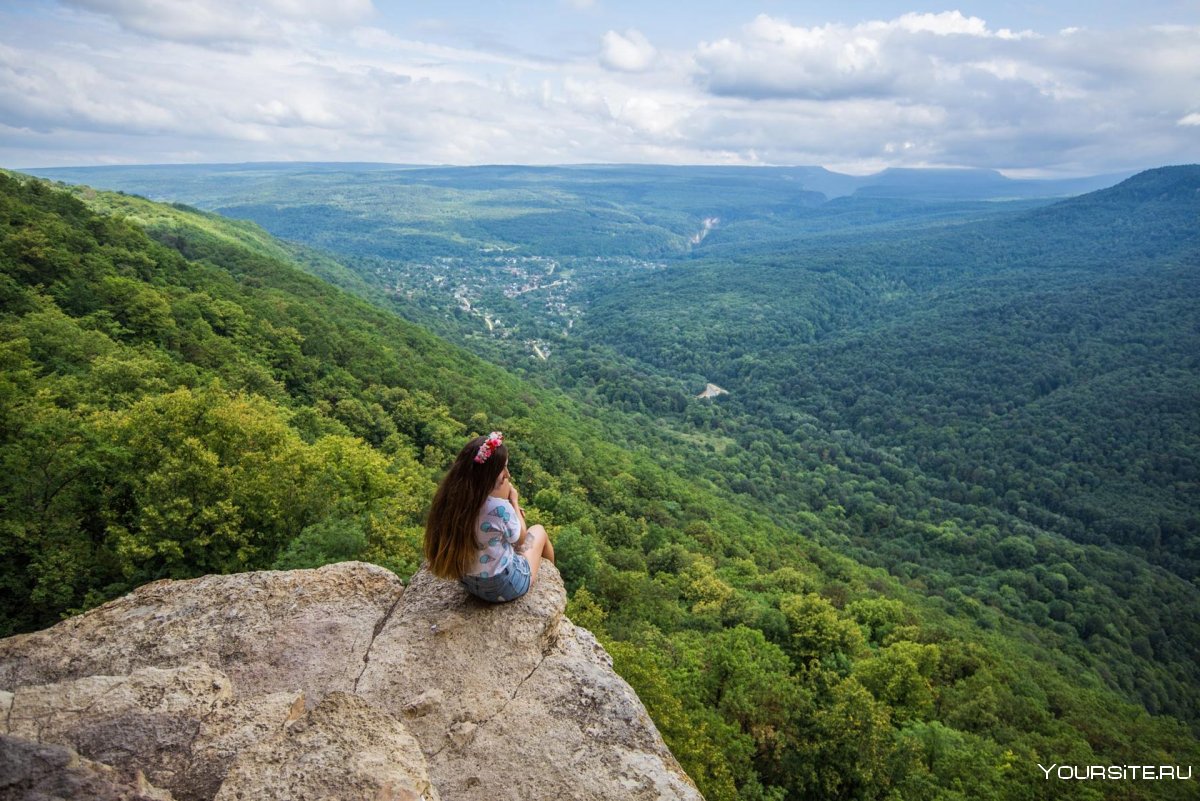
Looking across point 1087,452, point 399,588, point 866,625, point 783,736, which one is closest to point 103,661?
point 399,588

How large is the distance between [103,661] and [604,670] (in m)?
7.85

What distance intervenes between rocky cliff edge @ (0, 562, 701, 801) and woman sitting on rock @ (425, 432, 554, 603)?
1084 millimetres

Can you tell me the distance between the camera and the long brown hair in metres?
9.18

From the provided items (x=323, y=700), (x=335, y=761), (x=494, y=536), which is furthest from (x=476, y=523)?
(x=335, y=761)

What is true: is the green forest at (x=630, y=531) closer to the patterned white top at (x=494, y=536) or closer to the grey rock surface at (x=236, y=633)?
the grey rock surface at (x=236, y=633)

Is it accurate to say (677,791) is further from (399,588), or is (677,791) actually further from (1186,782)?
(1186,782)

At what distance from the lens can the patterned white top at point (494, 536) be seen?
30.7 ft

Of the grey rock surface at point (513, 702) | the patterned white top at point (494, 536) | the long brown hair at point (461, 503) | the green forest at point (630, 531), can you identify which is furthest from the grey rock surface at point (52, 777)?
the green forest at point (630, 531)

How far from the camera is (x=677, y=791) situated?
8180mm

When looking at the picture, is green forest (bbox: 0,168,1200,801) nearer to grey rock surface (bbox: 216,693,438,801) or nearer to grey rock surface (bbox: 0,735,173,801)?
grey rock surface (bbox: 216,693,438,801)

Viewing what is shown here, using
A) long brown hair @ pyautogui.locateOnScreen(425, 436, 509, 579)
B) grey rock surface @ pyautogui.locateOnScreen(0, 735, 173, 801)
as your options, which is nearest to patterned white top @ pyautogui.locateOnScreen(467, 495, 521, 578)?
long brown hair @ pyautogui.locateOnScreen(425, 436, 509, 579)

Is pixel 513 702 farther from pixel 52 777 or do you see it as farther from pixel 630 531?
pixel 630 531

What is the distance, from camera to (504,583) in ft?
32.3

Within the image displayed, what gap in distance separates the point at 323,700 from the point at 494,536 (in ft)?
10.1
